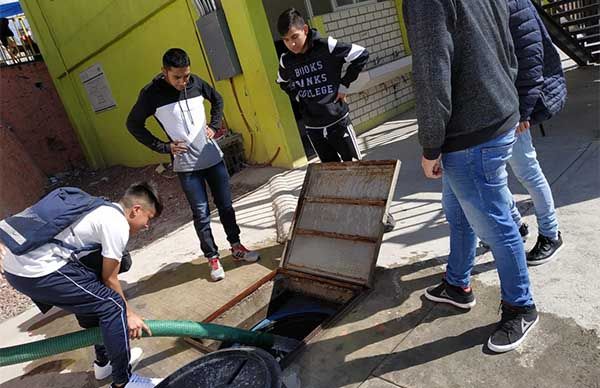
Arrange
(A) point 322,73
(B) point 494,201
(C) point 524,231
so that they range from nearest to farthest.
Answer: (B) point 494,201
(C) point 524,231
(A) point 322,73

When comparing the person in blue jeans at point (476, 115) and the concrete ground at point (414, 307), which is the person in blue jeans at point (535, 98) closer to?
the concrete ground at point (414, 307)

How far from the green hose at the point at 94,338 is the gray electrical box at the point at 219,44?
416cm

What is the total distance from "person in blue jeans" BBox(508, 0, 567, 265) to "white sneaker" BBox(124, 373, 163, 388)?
2.38 m

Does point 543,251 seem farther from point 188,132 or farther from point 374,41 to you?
point 374,41

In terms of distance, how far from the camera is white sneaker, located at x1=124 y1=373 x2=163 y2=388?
8.03ft

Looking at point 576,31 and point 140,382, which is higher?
point 576,31

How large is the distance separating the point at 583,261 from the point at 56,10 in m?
11.1

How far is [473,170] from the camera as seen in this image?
192 centimetres

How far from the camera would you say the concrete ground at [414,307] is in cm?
206

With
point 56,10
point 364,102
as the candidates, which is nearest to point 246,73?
point 364,102

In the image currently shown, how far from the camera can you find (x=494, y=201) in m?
1.94

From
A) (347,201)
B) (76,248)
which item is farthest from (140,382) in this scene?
(347,201)

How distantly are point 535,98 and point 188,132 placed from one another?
2477mm

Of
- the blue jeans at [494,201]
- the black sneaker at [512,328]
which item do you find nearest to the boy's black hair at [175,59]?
the blue jeans at [494,201]
